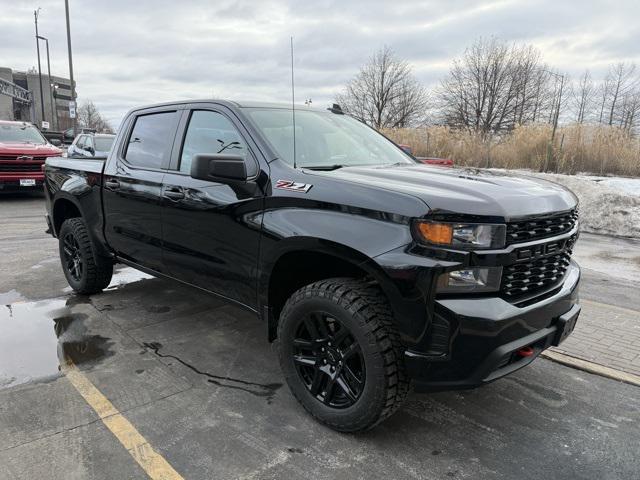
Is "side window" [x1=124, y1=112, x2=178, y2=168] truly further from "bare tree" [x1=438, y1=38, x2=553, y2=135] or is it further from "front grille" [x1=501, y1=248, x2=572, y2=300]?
"bare tree" [x1=438, y1=38, x2=553, y2=135]

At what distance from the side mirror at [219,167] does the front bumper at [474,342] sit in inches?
54.9

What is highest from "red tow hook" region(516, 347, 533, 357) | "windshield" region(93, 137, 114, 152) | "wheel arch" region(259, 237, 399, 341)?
"windshield" region(93, 137, 114, 152)

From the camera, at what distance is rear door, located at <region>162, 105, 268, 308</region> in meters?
3.10

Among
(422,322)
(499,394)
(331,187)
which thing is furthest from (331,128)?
(499,394)

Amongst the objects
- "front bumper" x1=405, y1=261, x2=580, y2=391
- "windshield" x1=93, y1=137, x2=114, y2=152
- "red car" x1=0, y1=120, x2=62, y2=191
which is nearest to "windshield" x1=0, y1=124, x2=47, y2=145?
"red car" x1=0, y1=120, x2=62, y2=191

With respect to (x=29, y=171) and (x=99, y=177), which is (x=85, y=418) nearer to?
(x=99, y=177)

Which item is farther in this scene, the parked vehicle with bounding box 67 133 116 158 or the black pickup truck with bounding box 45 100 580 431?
the parked vehicle with bounding box 67 133 116 158

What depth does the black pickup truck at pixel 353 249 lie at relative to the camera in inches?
90.7

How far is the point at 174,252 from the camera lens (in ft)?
12.2

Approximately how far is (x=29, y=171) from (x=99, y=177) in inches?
364

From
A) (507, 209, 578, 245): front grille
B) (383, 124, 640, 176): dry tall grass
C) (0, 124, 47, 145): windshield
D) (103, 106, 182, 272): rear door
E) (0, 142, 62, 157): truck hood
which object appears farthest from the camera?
(383, 124, 640, 176): dry tall grass

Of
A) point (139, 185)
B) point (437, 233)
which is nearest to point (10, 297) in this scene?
point (139, 185)

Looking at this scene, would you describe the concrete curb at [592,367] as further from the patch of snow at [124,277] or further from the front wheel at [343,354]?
the patch of snow at [124,277]

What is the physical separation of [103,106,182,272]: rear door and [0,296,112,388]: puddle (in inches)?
29.2
